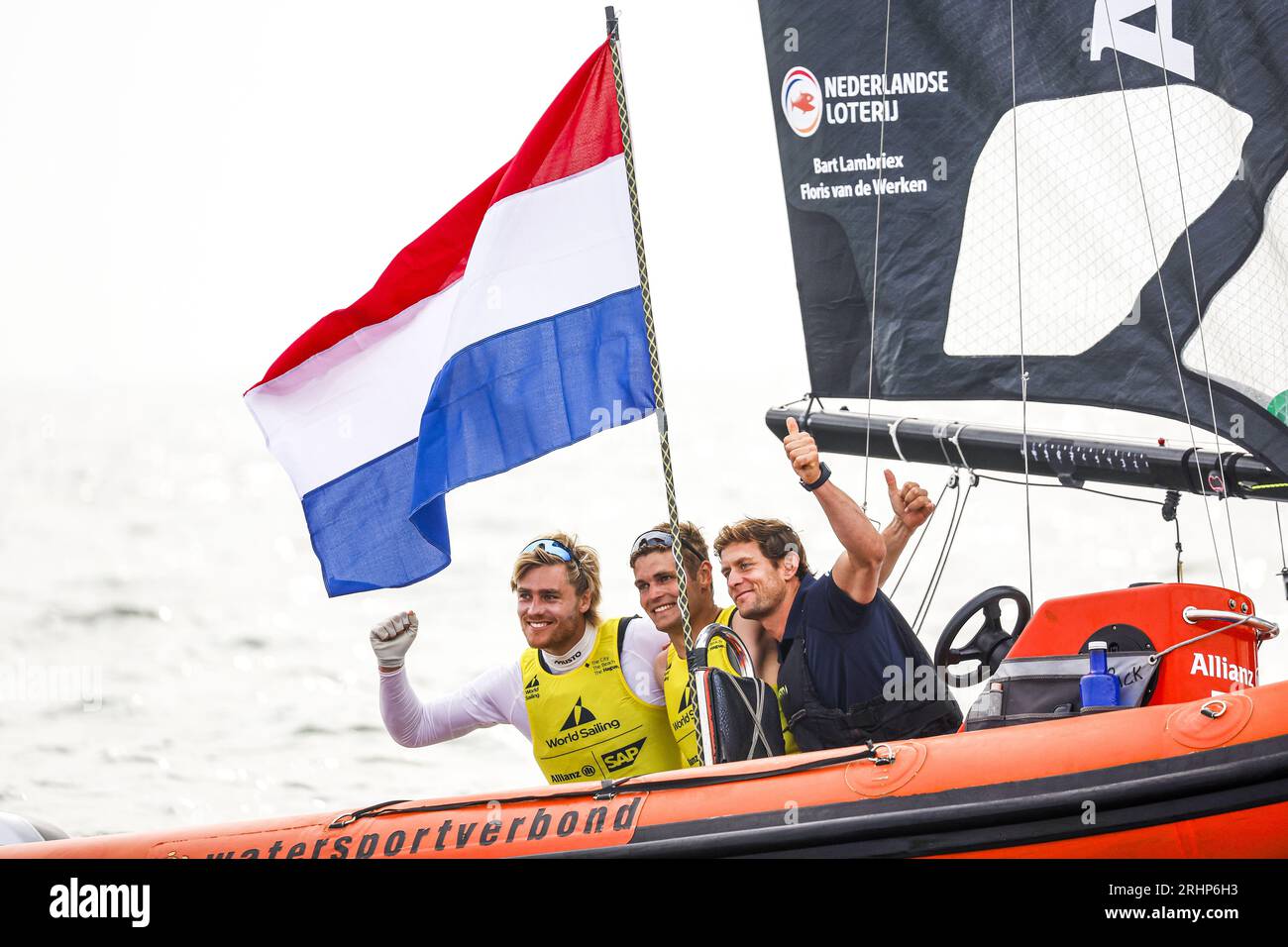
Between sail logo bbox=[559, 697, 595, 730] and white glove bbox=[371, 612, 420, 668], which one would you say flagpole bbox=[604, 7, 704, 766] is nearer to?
sail logo bbox=[559, 697, 595, 730]

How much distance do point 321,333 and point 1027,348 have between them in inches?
85.5

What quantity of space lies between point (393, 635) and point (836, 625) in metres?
1.39

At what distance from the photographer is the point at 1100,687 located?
15.1 feet

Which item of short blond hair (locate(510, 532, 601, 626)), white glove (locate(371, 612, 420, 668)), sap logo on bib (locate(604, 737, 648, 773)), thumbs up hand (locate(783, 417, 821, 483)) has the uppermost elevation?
thumbs up hand (locate(783, 417, 821, 483))

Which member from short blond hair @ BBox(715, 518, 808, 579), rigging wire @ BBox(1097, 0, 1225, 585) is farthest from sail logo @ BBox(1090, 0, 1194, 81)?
short blond hair @ BBox(715, 518, 808, 579)

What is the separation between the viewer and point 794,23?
5.99 meters

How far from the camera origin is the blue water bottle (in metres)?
4.59

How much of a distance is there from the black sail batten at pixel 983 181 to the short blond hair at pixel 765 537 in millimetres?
1170

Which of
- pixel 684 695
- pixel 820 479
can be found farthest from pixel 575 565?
pixel 820 479

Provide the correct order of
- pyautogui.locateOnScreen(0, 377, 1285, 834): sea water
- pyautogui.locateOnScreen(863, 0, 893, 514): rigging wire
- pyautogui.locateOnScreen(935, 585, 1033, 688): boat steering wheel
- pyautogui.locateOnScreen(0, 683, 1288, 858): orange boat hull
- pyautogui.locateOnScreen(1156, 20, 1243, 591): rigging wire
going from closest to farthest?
pyautogui.locateOnScreen(0, 683, 1288, 858): orange boat hull < pyautogui.locateOnScreen(935, 585, 1033, 688): boat steering wheel < pyautogui.locateOnScreen(1156, 20, 1243, 591): rigging wire < pyautogui.locateOnScreen(863, 0, 893, 514): rigging wire < pyautogui.locateOnScreen(0, 377, 1285, 834): sea water

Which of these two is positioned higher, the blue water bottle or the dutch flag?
the dutch flag

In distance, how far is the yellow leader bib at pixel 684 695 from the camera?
16.9ft

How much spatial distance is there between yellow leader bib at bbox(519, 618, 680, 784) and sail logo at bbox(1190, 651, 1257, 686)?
59.8 inches
